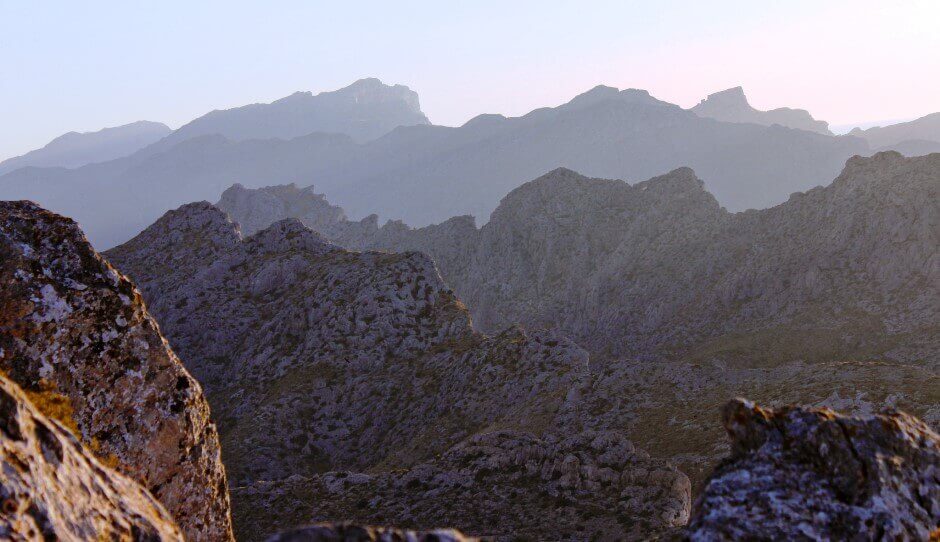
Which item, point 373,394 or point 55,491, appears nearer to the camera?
point 55,491

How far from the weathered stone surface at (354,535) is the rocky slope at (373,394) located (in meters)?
17.6

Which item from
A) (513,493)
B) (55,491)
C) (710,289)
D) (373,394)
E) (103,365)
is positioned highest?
(103,365)

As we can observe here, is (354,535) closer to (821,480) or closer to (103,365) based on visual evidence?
(821,480)

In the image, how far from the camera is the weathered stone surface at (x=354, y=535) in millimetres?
6668

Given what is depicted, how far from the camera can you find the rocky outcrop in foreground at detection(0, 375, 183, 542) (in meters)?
7.71

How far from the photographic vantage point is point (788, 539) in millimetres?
8719

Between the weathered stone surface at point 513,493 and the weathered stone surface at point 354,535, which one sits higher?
the weathered stone surface at point 354,535

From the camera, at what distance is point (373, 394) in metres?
46.6

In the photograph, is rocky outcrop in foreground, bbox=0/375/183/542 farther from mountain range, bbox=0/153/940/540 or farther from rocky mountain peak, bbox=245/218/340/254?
rocky mountain peak, bbox=245/218/340/254

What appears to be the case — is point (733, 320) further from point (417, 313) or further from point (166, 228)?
point (166, 228)

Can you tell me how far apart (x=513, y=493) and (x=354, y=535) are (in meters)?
20.6

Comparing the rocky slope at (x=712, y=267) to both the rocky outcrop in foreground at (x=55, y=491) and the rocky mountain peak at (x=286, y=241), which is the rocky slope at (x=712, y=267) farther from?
the rocky outcrop in foreground at (x=55, y=491)

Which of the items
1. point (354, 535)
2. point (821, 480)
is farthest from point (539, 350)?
point (354, 535)

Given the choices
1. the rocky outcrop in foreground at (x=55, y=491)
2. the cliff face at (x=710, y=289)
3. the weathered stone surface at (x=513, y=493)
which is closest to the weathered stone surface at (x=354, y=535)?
the rocky outcrop in foreground at (x=55, y=491)
